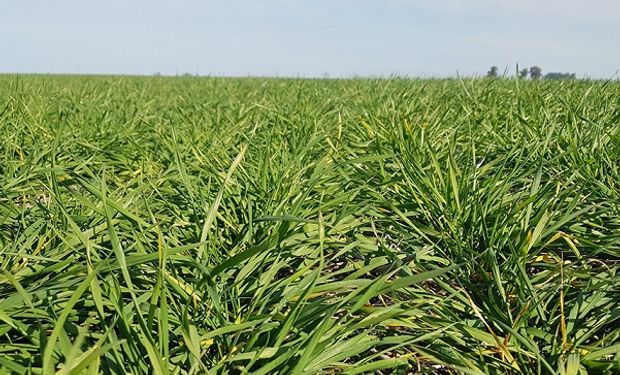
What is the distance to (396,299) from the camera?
1.22 metres

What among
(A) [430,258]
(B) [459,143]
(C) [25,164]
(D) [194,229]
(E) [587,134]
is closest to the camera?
(A) [430,258]

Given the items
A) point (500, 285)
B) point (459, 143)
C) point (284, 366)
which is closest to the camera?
point (284, 366)

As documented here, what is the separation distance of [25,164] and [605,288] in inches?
74.4

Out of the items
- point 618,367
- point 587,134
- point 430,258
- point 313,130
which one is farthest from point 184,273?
point 587,134

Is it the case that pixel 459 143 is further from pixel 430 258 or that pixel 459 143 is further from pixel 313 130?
pixel 430 258

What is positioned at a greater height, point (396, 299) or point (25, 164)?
point (25, 164)

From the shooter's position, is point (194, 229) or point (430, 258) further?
point (194, 229)

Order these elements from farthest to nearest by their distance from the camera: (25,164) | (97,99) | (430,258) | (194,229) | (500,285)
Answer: (97,99) → (25,164) → (194,229) → (430,258) → (500,285)

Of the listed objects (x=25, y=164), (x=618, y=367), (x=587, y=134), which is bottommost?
(x=618, y=367)

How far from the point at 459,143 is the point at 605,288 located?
4.40 ft

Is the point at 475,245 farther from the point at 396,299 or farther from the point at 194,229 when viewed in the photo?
the point at 194,229

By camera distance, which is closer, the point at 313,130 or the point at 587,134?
the point at 587,134

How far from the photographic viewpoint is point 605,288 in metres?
1.20

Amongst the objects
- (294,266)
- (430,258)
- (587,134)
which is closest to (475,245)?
(430,258)
